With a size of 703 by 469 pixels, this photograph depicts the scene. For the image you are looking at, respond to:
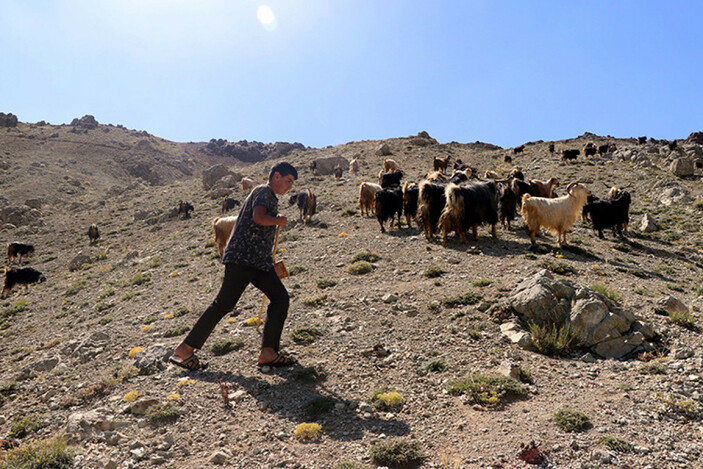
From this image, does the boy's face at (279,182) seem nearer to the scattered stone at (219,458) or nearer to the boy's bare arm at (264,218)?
the boy's bare arm at (264,218)

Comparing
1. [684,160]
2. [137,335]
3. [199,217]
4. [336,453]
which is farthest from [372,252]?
[684,160]

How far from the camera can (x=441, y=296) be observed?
25.4 ft

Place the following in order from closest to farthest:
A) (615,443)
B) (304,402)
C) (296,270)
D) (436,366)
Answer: (615,443) → (304,402) → (436,366) → (296,270)

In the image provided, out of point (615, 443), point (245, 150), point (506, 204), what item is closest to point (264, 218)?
point (615, 443)

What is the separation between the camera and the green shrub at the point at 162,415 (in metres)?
4.55

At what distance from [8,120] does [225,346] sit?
89.4 m

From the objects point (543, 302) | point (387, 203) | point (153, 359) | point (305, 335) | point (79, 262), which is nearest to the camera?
point (153, 359)

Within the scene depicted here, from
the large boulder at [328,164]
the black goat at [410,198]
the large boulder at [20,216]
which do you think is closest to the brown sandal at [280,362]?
the black goat at [410,198]

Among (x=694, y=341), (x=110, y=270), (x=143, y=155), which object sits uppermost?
(x=143, y=155)

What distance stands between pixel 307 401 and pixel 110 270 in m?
16.4

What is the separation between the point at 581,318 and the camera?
591cm

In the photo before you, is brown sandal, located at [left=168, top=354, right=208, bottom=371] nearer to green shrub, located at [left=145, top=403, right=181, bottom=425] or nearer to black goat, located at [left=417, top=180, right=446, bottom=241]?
green shrub, located at [left=145, top=403, right=181, bottom=425]

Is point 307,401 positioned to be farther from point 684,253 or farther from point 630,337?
point 684,253

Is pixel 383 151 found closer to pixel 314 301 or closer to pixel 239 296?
pixel 314 301
